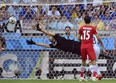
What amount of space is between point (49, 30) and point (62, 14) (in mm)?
663

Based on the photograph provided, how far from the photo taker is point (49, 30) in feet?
45.4

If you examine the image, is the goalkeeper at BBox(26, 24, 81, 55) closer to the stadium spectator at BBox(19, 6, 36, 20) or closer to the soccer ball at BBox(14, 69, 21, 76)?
the stadium spectator at BBox(19, 6, 36, 20)

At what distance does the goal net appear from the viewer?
13797 millimetres

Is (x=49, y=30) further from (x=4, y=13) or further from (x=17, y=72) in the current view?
(x=17, y=72)

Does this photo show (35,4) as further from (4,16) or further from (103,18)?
(103,18)

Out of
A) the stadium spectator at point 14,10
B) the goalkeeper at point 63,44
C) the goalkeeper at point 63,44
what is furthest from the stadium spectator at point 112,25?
the stadium spectator at point 14,10

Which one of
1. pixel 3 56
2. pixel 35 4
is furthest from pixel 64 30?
pixel 3 56

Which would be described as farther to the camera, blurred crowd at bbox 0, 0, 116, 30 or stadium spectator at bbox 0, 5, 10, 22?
stadium spectator at bbox 0, 5, 10, 22

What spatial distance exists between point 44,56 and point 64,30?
42.2 inches

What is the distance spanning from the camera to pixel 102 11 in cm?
1384

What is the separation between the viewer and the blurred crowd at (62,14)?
13.8 m

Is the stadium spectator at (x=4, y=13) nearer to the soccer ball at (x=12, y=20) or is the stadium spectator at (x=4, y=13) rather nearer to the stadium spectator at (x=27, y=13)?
the soccer ball at (x=12, y=20)

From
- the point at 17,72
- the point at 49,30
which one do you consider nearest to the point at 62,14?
the point at 49,30

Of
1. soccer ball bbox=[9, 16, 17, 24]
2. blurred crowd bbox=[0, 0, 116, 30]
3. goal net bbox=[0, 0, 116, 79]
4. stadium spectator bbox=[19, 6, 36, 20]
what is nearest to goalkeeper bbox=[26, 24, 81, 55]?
goal net bbox=[0, 0, 116, 79]
